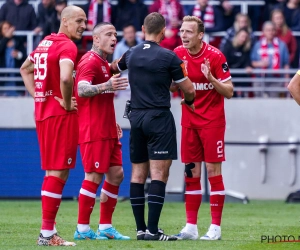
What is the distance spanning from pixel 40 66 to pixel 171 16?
9.84 m

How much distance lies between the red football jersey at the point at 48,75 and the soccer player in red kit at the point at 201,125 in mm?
1750

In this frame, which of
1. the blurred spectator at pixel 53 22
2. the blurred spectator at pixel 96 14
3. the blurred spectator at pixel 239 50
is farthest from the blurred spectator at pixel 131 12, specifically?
the blurred spectator at pixel 239 50

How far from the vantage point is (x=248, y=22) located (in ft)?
62.2

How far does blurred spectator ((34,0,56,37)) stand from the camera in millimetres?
19728

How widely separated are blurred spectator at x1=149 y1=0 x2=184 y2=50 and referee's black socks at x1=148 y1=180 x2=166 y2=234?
8.97 metres

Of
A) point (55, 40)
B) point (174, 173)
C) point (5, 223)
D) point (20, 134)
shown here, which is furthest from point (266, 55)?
point (55, 40)

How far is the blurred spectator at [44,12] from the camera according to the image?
64.7 ft

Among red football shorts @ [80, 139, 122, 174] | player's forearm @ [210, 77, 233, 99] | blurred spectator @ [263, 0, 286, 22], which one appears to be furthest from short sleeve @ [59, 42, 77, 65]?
blurred spectator @ [263, 0, 286, 22]

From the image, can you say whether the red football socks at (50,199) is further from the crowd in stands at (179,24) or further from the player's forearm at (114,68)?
the crowd in stands at (179,24)

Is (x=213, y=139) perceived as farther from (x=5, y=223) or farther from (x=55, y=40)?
(x=5, y=223)

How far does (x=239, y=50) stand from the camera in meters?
19.1

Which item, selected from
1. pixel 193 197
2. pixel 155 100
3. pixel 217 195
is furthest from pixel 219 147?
pixel 155 100

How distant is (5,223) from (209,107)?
11.9 feet

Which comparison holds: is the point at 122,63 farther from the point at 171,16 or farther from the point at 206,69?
the point at 171,16
